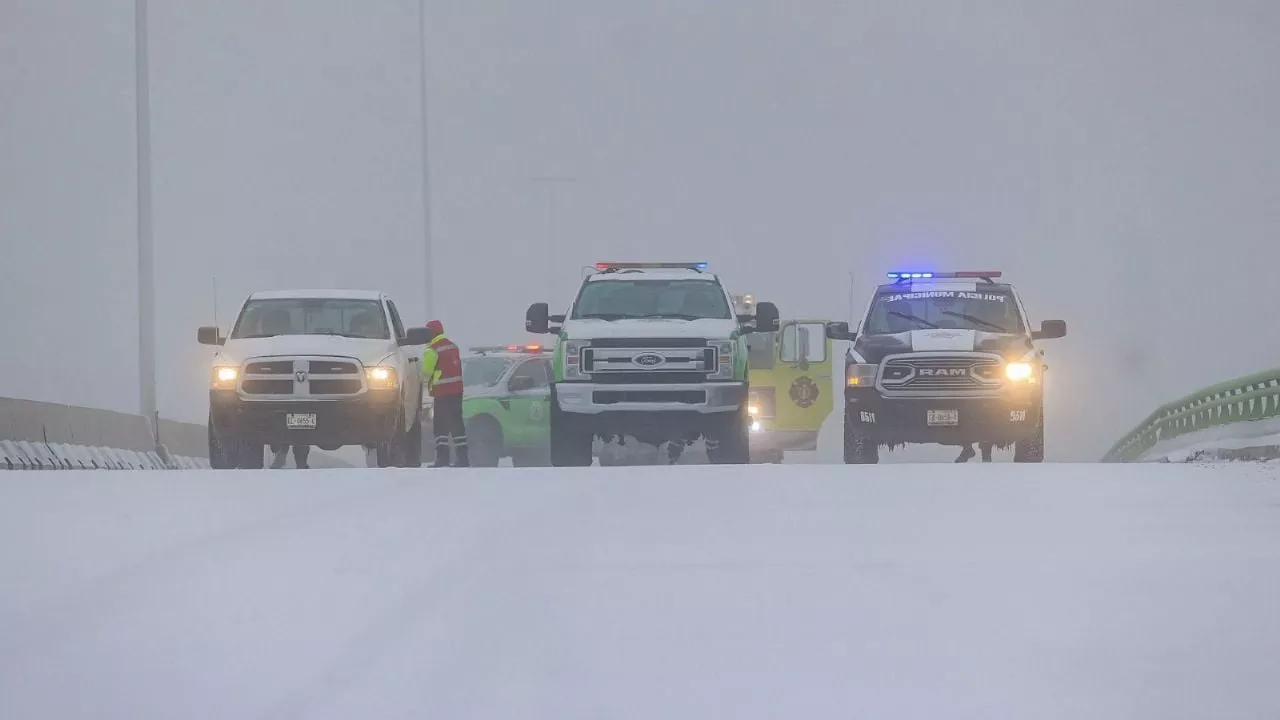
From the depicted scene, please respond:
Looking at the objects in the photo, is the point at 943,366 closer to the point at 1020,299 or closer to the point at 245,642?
the point at 1020,299

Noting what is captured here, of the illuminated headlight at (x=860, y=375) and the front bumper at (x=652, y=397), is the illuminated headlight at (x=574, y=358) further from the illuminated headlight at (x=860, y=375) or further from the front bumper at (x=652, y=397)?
the illuminated headlight at (x=860, y=375)

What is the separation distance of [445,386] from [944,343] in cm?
651

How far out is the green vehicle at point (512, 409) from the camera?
2862 cm

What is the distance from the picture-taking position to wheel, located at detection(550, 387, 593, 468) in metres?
22.0

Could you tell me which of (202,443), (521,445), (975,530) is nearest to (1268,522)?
(975,530)

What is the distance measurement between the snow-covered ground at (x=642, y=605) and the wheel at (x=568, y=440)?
4.20 metres

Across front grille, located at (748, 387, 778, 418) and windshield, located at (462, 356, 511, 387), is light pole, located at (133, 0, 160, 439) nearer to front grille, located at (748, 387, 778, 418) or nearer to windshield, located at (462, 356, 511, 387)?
windshield, located at (462, 356, 511, 387)

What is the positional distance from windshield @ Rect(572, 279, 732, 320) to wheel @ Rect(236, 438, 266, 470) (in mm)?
3987

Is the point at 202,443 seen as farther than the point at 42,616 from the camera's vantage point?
Yes

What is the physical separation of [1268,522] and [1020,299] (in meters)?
8.47

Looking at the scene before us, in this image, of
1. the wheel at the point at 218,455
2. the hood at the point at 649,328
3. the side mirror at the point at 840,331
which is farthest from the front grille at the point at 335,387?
the side mirror at the point at 840,331

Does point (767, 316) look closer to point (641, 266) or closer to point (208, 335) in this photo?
point (641, 266)

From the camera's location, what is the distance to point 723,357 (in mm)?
21922

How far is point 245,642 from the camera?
30.8ft
